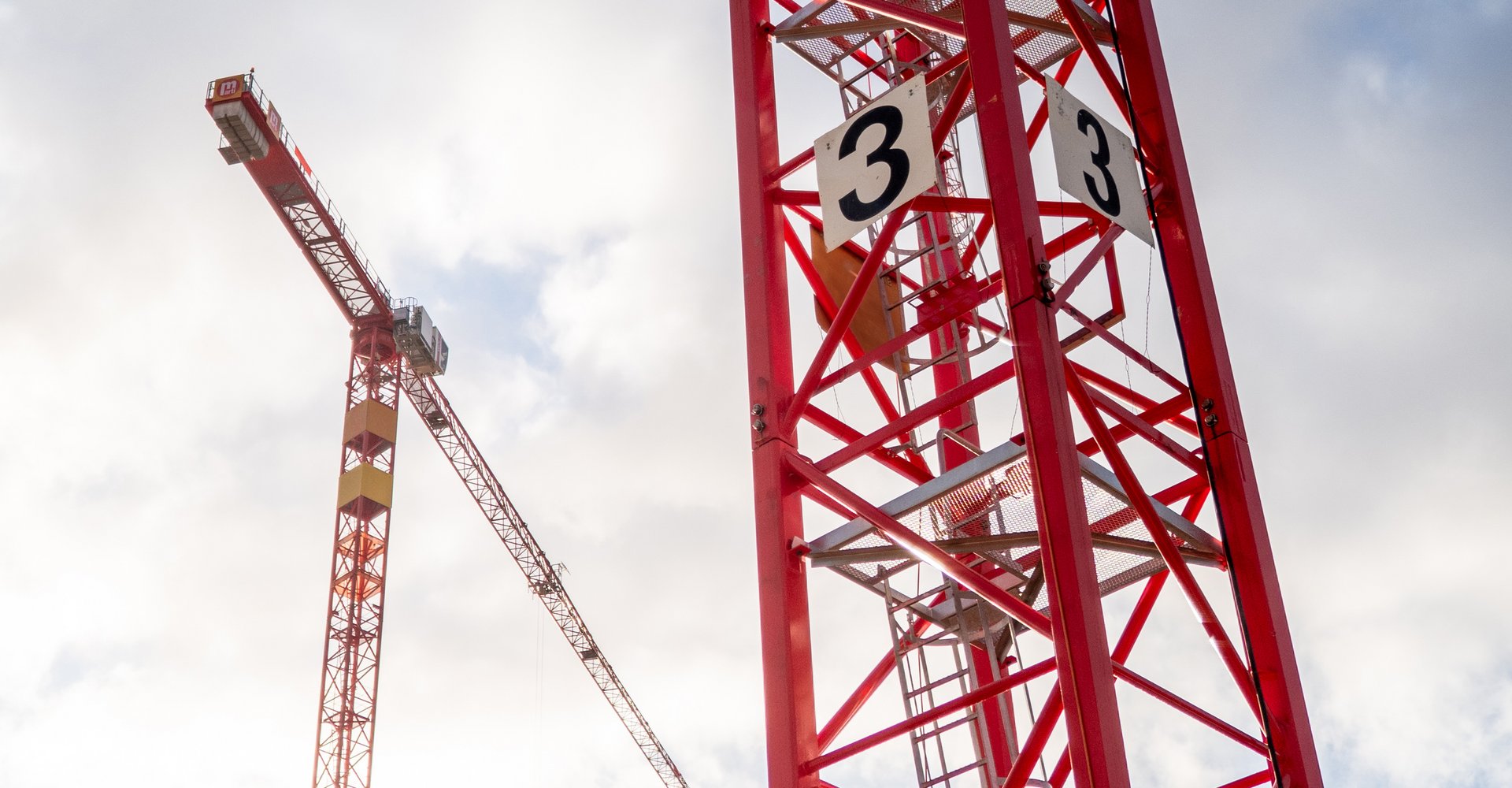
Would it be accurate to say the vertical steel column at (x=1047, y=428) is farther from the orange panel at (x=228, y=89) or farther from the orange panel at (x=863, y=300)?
the orange panel at (x=228, y=89)

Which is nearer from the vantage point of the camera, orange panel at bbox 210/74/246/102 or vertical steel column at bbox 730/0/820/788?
vertical steel column at bbox 730/0/820/788

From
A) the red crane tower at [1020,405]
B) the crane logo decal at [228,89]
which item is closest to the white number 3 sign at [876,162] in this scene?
the red crane tower at [1020,405]

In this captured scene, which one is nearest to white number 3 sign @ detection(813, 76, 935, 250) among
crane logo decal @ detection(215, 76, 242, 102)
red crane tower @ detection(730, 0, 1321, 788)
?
red crane tower @ detection(730, 0, 1321, 788)

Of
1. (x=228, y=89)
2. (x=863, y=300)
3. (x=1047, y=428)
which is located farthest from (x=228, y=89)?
(x=1047, y=428)

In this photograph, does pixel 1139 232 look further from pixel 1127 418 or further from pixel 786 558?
pixel 786 558

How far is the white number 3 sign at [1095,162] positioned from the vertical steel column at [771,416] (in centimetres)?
302

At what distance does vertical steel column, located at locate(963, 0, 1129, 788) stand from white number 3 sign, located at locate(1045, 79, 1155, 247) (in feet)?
2.12

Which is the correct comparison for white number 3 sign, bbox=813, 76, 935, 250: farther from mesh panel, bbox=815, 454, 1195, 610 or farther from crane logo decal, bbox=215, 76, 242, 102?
crane logo decal, bbox=215, 76, 242, 102

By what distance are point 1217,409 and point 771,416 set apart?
12.8ft

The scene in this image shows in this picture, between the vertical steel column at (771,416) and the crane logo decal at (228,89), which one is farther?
the crane logo decal at (228,89)

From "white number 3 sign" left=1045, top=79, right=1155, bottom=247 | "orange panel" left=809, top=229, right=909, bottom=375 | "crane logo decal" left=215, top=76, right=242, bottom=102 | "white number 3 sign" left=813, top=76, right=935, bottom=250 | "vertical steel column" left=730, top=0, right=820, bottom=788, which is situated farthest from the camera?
"crane logo decal" left=215, top=76, right=242, bottom=102

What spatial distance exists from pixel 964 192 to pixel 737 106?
435 cm

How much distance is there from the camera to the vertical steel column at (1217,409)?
12977mm

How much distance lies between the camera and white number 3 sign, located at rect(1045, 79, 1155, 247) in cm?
1369
